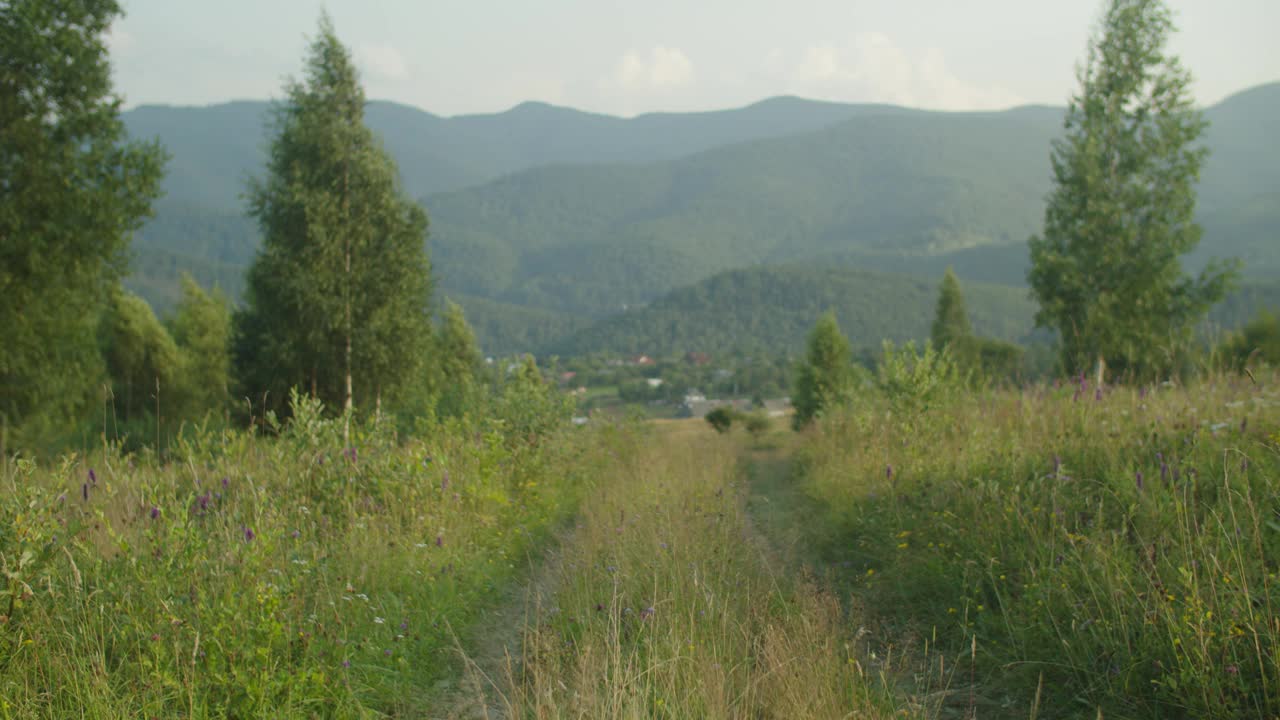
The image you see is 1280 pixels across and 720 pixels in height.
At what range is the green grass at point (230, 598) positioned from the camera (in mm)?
3162

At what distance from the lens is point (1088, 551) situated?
4113 millimetres

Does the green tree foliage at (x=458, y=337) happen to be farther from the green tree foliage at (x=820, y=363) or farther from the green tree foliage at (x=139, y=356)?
the green tree foliage at (x=820, y=363)

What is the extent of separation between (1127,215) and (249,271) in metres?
23.8

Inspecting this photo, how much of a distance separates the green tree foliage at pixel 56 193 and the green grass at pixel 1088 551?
14497mm

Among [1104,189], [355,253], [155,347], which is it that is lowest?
[155,347]

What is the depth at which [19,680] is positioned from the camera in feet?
10.1

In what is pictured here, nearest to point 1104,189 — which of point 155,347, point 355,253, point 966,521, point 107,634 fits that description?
point 966,521

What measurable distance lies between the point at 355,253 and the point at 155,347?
18542 millimetres

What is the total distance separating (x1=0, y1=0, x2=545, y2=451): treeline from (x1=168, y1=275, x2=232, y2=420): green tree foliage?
2280 mm

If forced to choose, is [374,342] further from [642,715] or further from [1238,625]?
[1238,625]

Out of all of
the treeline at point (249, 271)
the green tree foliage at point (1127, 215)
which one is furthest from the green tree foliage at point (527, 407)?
the green tree foliage at point (1127, 215)

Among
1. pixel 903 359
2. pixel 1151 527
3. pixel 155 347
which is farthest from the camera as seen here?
pixel 155 347

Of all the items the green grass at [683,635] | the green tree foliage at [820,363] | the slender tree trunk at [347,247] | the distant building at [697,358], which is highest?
the slender tree trunk at [347,247]

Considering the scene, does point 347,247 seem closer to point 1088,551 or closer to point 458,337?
point 1088,551
